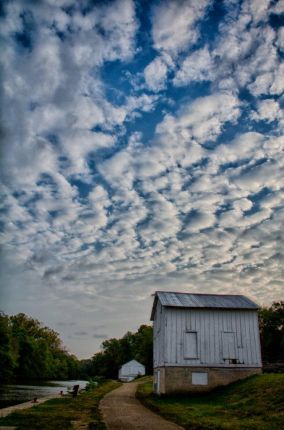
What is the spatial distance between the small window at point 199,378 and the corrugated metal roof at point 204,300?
4.99 m

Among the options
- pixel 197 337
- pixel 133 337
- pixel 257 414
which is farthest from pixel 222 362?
pixel 133 337

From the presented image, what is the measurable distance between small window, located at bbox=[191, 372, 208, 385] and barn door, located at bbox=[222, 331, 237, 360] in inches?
83.9

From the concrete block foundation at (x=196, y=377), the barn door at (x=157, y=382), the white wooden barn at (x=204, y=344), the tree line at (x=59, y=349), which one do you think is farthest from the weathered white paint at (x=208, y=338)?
the tree line at (x=59, y=349)

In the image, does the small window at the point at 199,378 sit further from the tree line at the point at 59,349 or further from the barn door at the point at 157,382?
the tree line at the point at 59,349

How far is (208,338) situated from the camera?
99.9ft

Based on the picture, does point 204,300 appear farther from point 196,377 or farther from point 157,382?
point 157,382

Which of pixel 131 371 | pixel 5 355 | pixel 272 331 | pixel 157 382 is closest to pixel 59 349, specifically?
pixel 131 371

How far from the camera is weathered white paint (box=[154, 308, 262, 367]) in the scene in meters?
29.7

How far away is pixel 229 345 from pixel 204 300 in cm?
409

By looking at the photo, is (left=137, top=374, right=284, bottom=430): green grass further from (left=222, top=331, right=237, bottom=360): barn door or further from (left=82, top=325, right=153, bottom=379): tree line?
(left=82, top=325, right=153, bottom=379): tree line

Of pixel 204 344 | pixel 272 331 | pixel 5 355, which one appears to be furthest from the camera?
pixel 272 331

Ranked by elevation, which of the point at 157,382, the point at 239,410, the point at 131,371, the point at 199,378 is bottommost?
the point at 239,410

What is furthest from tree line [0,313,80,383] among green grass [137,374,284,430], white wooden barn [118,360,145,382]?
green grass [137,374,284,430]

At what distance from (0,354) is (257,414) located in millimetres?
46095
